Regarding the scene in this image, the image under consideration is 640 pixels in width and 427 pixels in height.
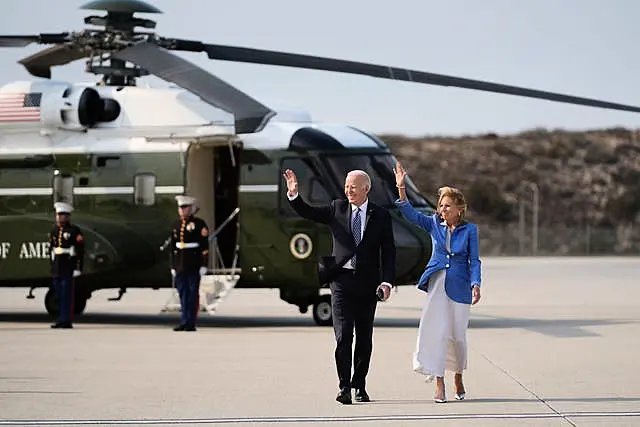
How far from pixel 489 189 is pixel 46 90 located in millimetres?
57132

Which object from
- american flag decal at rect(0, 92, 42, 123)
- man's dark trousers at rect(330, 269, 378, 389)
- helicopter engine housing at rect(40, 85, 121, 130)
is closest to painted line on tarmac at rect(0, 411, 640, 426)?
man's dark trousers at rect(330, 269, 378, 389)

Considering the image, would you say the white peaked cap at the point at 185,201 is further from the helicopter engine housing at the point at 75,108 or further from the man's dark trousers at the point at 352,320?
the man's dark trousers at the point at 352,320

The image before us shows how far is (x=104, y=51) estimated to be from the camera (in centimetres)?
1731

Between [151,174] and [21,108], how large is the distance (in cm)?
201

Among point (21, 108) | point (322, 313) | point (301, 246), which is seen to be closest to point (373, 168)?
point (301, 246)

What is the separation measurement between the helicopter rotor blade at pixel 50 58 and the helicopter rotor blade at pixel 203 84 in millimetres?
1276

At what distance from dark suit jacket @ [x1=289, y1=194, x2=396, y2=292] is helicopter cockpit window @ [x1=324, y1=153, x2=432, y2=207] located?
264 inches

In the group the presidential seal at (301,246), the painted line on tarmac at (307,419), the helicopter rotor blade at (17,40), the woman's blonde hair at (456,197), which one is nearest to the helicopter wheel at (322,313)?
the presidential seal at (301,246)

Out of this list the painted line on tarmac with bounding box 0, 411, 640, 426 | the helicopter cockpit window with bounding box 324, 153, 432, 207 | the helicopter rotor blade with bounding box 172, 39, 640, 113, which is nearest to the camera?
the painted line on tarmac with bounding box 0, 411, 640, 426

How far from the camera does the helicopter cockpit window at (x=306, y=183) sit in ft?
56.1

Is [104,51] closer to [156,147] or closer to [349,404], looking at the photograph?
[156,147]

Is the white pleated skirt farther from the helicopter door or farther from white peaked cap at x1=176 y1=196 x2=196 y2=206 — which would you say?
the helicopter door

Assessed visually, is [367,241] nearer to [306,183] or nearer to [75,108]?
[306,183]

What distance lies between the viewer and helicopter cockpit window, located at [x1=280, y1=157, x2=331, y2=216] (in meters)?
17.1
